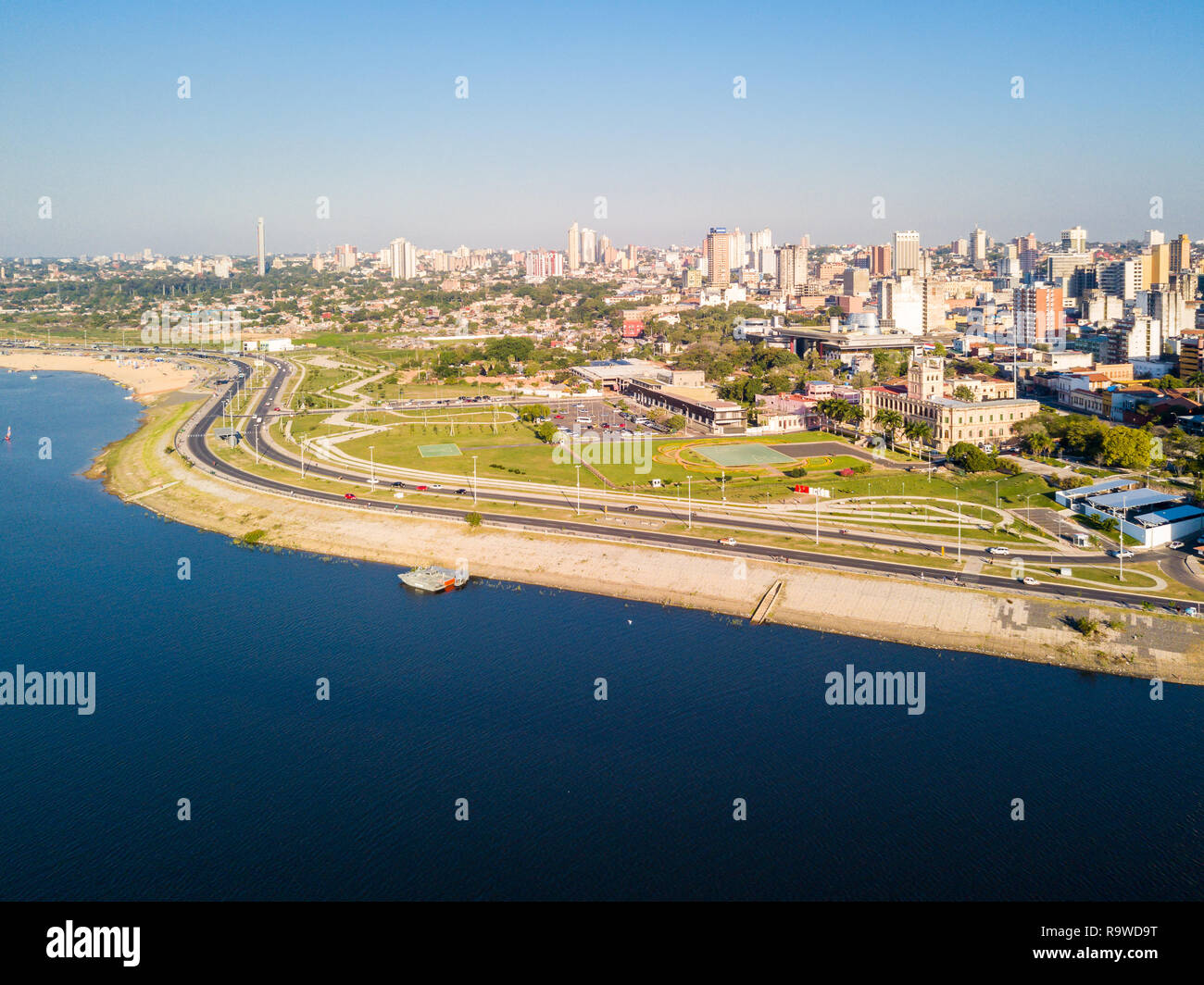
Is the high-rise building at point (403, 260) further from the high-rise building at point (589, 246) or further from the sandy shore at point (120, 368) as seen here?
the sandy shore at point (120, 368)

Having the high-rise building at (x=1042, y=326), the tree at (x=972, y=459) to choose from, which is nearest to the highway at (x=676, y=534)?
the tree at (x=972, y=459)

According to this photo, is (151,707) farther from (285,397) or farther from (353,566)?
(285,397)

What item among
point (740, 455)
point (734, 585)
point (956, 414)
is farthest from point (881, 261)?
point (734, 585)

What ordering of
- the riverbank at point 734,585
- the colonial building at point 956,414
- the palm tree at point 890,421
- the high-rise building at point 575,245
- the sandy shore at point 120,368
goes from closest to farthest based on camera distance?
the riverbank at point 734,585 → the colonial building at point 956,414 → the palm tree at point 890,421 → the sandy shore at point 120,368 → the high-rise building at point 575,245

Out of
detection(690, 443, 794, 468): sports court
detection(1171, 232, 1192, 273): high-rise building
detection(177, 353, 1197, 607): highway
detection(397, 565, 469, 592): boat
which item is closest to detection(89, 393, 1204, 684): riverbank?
detection(177, 353, 1197, 607): highway

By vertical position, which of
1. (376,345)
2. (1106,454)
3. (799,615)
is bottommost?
(799,615)

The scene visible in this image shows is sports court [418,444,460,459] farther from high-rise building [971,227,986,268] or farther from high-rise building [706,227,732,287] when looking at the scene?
high-rise building [971,227,986,268]

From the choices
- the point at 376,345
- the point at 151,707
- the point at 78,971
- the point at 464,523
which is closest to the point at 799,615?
the point at 464,523
